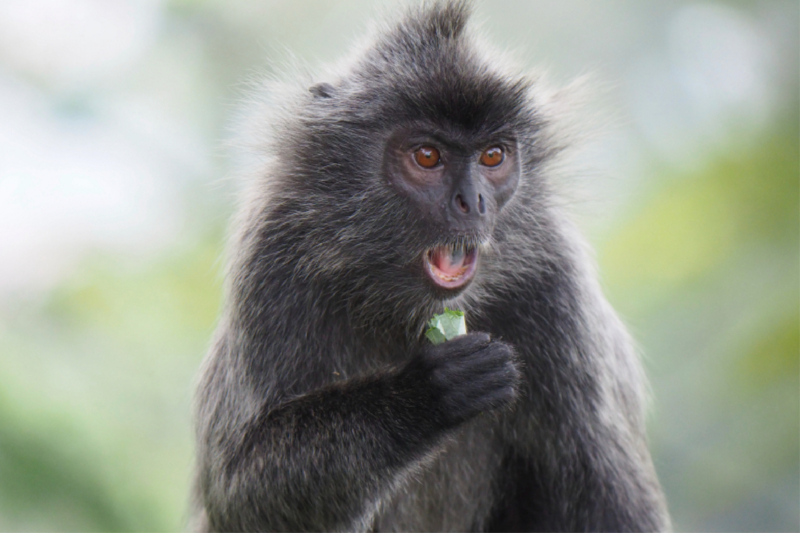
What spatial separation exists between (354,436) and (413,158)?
4.18 feet

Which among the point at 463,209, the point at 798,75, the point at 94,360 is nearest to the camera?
the point at 463,209

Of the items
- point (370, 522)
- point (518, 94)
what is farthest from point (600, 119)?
point (370, 522)

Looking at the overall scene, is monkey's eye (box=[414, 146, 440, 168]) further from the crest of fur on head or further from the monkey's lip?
the monkey's lip

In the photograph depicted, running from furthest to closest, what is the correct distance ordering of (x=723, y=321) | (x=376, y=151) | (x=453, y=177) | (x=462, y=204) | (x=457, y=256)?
(x=723, y=321) < (x=376, y=151) < (x=457, y=256) < (x=453, y=177) < (x=462, y=204)

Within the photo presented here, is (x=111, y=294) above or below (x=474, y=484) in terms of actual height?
above

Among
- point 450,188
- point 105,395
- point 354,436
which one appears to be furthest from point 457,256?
point 105,395

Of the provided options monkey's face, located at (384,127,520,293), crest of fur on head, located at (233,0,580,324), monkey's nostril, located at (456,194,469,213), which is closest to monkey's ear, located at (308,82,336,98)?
crest of fur on head, located at (233,0,580,324)

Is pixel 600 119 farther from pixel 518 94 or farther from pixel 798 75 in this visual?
pixel 798 75

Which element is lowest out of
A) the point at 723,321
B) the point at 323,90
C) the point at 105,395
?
the point at 723,321

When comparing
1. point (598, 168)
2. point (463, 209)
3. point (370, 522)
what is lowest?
point (370, 522)

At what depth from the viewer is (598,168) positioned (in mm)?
4984

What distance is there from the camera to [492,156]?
4105mm

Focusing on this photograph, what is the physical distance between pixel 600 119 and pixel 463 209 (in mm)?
1687

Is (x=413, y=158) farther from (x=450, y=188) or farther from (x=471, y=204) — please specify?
(x=471, y=204)
